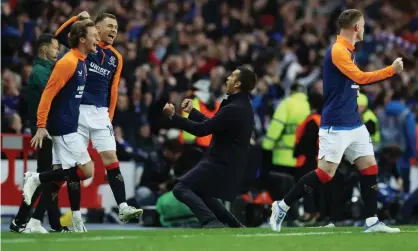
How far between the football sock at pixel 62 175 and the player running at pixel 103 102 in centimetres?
36

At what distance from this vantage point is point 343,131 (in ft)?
46.1

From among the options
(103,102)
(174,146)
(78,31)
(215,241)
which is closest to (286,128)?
(174,146)

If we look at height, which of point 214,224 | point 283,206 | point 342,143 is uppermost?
point 342,143

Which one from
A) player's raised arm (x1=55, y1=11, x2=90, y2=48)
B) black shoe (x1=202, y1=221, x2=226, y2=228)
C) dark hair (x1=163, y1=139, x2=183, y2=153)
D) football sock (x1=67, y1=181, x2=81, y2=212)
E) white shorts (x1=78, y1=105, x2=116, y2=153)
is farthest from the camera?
dark hair (x1=163, y1=139, x2=183, y2=153)

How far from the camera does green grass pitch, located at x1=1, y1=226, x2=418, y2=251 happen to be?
11.8 metres

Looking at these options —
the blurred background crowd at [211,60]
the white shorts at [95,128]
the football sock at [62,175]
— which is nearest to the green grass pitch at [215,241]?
the football sock at [62,175]

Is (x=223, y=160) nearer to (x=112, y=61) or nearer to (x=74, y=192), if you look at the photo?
(x=112, y=61)

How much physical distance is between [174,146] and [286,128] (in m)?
1.71

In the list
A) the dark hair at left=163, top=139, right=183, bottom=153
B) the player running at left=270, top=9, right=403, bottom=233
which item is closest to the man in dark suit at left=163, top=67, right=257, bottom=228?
the player running at left=270, top=9, right=403, bottom=233

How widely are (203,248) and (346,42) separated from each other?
139 inches

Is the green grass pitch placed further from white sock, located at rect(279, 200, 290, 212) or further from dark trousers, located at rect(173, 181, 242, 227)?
dark trousers, located at rect(173, 181, 242, 227)

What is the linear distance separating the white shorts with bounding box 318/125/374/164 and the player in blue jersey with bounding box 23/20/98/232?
2.50 meters

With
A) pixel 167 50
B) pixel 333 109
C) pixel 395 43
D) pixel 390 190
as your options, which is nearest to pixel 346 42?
pixel 333 109

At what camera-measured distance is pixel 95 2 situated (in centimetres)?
2788
